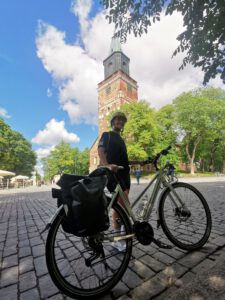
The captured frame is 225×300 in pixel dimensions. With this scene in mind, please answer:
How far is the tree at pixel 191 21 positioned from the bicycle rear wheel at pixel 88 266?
3.91m

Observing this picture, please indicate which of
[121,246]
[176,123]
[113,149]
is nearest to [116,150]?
[113,149]

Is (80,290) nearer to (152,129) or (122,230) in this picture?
(122,230)

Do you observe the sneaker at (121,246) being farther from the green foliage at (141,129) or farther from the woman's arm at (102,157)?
the green foliage at (141,129)

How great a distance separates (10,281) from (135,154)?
30092 millimetres

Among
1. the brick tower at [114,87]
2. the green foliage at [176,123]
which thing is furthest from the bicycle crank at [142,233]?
the brick tower at [114,87]

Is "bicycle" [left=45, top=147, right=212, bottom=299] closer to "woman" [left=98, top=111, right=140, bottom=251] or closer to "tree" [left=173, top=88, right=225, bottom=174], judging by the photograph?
"woman" [left=98, top=111, right=140, bottom=251]

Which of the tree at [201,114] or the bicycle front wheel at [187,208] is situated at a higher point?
the tree at [201,114]

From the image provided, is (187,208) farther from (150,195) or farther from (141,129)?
(141,129)

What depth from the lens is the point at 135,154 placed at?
31.7m

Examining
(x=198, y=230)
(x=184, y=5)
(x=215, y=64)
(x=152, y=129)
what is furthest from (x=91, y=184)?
(x=152, y=129)

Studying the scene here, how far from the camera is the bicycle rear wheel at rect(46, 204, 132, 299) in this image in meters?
1.60

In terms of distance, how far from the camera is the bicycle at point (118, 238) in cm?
167

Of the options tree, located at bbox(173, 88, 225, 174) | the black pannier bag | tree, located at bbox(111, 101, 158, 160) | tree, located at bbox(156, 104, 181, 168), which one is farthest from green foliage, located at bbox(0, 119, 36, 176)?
the black pannier bag

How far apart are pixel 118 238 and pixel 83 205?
623mm
